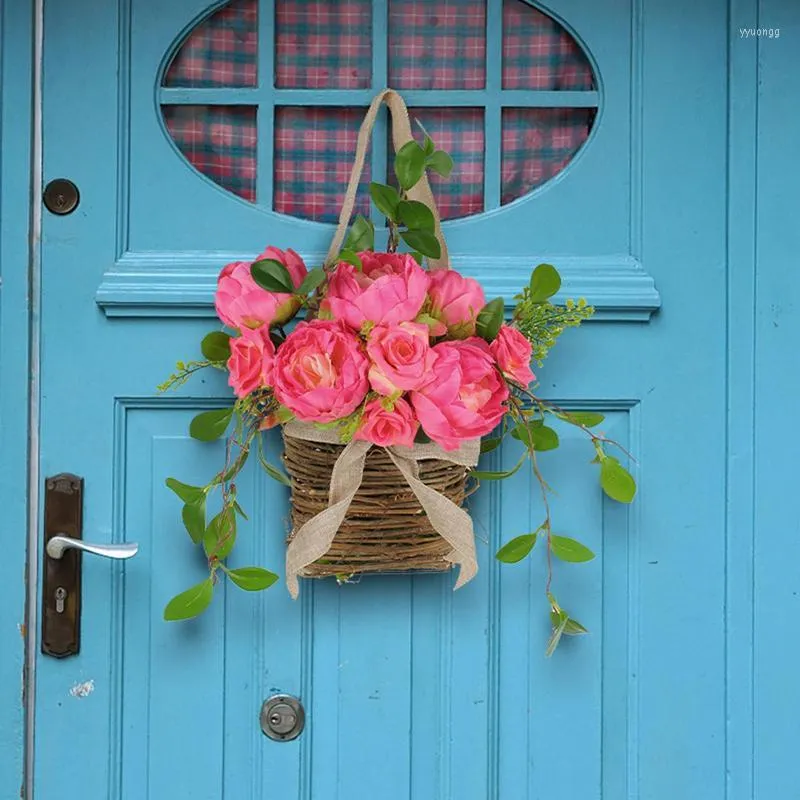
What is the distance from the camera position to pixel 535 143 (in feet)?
3.80

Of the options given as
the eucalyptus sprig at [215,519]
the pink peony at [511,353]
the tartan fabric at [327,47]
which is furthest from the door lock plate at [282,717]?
the tartan fabric at [327,47]

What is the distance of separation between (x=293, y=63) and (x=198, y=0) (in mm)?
138

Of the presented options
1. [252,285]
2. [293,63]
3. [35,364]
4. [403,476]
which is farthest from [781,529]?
[35,364]

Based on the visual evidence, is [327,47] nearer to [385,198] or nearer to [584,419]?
[385,198]

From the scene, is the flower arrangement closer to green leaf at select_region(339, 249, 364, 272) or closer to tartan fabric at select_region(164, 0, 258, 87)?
green leaf at select_region(339, 249, 364, 272)

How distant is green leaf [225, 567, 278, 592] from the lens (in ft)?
3.35

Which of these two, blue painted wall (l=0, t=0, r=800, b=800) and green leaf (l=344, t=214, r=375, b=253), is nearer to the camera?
green leaf (l=344, t=214, r=375, b=253)

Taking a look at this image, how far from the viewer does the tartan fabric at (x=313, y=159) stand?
115 cm

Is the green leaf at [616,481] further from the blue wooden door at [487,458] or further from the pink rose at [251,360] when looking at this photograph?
the pink rose at [251,360]

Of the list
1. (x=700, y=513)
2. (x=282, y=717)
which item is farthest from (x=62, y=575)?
(x=700, y=513)

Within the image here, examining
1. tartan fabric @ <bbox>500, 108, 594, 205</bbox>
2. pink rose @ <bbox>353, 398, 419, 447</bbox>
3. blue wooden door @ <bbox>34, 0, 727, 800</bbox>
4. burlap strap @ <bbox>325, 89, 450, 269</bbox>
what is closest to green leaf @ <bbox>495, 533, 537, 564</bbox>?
blue wooden door @ <bbox>34, 0, 727, 800</bbox>

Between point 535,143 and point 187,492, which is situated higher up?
point 535,143

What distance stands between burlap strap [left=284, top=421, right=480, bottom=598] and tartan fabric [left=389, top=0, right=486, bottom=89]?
0.49m

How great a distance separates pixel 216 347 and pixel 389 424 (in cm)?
24
